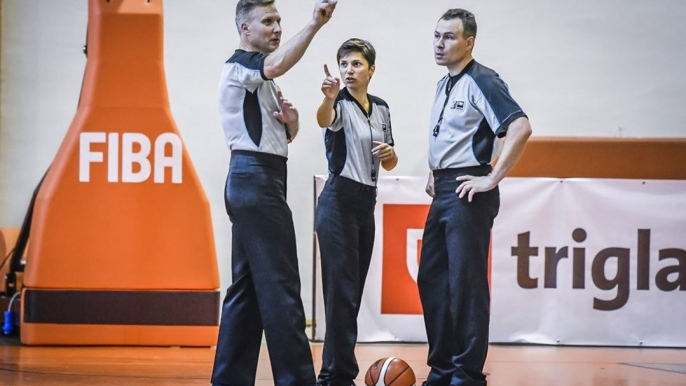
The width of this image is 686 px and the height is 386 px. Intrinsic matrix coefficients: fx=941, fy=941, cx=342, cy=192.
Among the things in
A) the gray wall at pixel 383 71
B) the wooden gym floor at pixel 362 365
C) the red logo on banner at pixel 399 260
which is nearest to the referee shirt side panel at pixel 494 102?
the wooden gym floor at pixel 362 365

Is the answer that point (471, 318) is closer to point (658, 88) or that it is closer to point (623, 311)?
point (623, 311)

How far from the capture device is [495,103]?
459cm

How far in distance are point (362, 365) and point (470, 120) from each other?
2261 millimetres

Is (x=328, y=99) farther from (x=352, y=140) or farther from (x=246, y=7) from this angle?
(x=246, y=7)

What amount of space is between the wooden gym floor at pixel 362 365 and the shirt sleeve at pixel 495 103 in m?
1.64

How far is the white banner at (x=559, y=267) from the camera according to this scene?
310 inches

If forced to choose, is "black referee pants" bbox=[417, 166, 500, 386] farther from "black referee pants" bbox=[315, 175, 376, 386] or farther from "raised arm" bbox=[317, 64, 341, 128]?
"raised arm" bbox=[317, 64, 341, 128]

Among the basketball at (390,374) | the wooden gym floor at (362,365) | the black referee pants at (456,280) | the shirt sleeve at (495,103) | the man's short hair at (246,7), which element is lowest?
the wooden gym floor at (362,365)

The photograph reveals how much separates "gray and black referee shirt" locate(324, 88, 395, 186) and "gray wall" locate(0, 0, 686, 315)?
409cm

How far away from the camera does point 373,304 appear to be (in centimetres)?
786

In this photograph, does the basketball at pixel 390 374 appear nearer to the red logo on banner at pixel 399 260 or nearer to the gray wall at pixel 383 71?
the red logo on banner at pixel 399 260

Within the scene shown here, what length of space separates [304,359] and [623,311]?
14.6ft

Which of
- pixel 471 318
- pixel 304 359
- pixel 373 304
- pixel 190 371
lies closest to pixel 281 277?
pixel 304 359

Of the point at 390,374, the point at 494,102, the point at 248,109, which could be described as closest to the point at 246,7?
the point at 248,109
